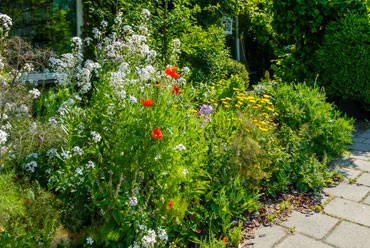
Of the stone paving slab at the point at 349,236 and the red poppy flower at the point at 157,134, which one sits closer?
the red poppy flower at the point at 157,134

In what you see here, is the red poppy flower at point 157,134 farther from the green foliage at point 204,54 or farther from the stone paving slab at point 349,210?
the green foliage at point 204,54

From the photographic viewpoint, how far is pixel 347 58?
5.91 metres

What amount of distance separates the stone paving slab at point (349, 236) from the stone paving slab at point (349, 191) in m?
0.55

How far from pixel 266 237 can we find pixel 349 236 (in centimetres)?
58

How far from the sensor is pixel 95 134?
235cm

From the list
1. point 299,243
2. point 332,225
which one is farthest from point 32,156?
point 332,225

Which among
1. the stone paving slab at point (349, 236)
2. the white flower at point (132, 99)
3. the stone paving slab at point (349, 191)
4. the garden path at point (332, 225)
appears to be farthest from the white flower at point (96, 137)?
the stone paving slab at point (349, 191)

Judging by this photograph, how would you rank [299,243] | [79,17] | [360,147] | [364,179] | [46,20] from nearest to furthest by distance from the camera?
1. [299,243]
2. [364,179]
3. [360,147]
4. [46,20]
5. [79,17]

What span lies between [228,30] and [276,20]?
445 cm

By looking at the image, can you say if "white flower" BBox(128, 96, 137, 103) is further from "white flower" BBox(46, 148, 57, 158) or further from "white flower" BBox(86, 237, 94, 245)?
"white flower" BBox(86, 237, 94, 245)

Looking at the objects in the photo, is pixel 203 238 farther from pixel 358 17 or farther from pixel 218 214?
pixel 358 17

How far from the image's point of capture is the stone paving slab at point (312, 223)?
2820 millimetres

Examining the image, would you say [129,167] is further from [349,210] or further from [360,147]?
[360,147]

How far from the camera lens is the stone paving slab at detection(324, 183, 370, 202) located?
11.3 ft
